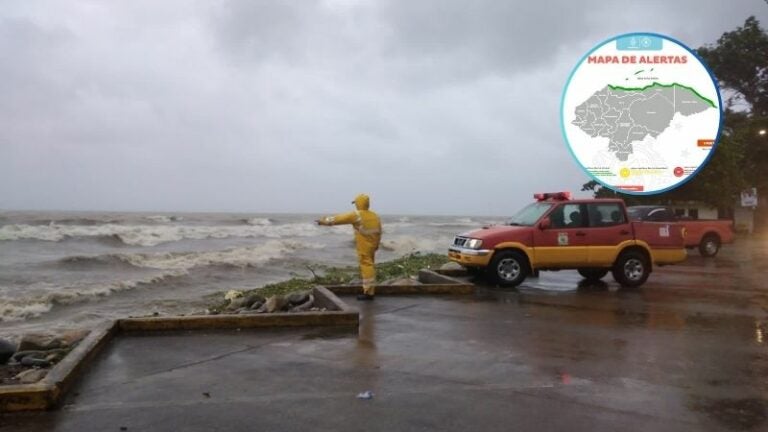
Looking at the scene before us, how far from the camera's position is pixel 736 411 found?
4.69m

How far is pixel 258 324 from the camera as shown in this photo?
7.63 m

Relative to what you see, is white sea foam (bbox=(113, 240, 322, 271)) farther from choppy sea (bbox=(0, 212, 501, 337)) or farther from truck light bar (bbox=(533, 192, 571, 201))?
truck light bar (bbox=(533, 192, 571, 201))

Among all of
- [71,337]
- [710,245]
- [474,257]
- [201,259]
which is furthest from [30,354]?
[710,245]

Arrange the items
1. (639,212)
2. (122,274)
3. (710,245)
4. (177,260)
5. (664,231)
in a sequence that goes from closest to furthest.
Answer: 1. (664,231)
2. (639,212)
3. (122,274)
4. (710,245)
5. (177,260)

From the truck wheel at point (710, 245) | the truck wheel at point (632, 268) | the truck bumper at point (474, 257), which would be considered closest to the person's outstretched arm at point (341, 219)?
the truck bumper at point (474, 257)

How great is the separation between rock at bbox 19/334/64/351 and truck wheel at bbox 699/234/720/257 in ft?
69.0

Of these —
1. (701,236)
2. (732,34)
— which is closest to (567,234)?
(701,236)

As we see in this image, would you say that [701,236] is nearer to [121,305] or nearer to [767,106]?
[121,305]

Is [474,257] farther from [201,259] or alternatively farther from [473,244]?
[201,259]

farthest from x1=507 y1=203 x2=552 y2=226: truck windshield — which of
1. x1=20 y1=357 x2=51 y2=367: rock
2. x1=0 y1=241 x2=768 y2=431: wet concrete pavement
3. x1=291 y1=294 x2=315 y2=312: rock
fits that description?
x1=20 y1=357 x2=51 y2=367: rock

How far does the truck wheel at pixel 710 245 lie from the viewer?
21.7 metres

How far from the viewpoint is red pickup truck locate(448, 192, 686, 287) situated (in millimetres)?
11938

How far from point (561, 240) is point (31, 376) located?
944 centimetres

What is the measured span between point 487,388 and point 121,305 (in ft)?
41.1
